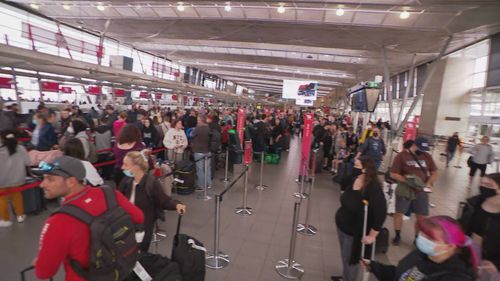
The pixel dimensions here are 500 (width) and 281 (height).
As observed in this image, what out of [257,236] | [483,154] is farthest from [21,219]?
[483,154]

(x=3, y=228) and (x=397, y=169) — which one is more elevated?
(x=397, y=169)

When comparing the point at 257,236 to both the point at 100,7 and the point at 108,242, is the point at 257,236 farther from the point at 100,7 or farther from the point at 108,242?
the point at 100,7

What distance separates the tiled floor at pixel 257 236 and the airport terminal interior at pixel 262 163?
0.03 metres

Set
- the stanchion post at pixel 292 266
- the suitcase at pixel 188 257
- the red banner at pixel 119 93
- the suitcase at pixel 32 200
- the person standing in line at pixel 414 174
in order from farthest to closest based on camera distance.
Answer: the red banner at pixel 119 93 < the suitcase at pixel 32 200 < the person standing in line at pixel 414 174 < the stanchion post at pixel 292 266 < the suitcase at pixel 188 257

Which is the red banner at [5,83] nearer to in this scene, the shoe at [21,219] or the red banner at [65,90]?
the red banner at [65,90]

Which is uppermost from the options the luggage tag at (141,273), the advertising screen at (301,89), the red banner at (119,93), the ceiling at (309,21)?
the ceiling at (309,21)

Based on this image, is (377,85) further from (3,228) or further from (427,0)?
(3,228)

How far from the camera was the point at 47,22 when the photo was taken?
537 inches

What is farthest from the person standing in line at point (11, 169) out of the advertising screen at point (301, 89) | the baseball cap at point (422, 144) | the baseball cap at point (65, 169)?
the advertising screen at point (301, 89)

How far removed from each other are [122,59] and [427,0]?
12780 mm

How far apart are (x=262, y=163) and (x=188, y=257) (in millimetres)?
4305

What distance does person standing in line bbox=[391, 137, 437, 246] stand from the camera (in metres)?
3.95

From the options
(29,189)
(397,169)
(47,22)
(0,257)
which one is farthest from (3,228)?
(47,22)

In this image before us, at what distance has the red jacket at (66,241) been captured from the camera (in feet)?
4.48
